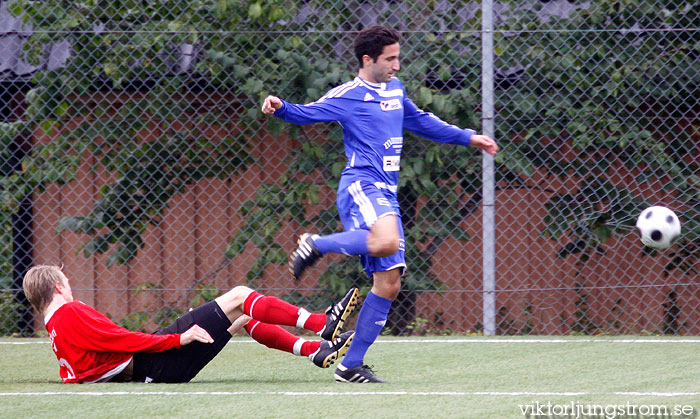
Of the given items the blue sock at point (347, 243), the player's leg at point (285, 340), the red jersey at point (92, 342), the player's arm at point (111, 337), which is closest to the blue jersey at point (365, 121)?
the blue sock at point (347, 243)

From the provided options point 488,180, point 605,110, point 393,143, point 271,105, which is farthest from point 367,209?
point 605,110

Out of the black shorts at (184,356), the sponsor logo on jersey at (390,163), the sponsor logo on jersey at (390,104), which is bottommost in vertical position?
the black shorts at (184,356)

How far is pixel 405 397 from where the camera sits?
366cm

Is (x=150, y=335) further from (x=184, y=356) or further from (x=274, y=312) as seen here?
(x=274, y=312)

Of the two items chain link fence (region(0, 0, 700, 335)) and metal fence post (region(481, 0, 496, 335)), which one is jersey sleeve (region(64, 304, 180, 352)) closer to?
chain link fence (region(0, 0, 700, 335))

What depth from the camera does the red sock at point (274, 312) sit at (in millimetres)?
4266

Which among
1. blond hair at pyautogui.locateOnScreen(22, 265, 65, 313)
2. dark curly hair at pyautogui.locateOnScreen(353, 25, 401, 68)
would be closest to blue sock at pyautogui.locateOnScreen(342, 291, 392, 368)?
dark curly hair at pyautogui.locateOnScreen(353, 25, 401, 68)

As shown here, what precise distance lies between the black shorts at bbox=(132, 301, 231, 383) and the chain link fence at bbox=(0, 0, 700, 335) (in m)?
1.96

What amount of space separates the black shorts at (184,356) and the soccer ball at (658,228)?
227 cm

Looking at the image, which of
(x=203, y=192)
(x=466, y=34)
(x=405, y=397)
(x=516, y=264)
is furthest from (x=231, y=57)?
(x=405, y=397)

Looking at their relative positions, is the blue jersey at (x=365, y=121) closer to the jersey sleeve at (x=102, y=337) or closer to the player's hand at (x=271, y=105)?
the player's hand at (x=271, y=105)

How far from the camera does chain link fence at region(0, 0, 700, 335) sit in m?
5.88

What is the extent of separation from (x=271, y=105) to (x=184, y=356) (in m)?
1.26

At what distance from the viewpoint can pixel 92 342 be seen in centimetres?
402
